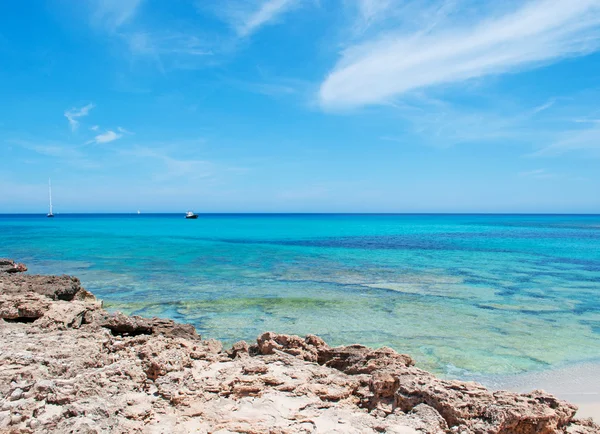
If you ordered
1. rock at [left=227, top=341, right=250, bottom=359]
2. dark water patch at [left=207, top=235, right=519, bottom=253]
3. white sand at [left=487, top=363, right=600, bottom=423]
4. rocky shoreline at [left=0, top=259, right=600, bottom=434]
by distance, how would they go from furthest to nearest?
dark water patch at [left=207, top=235, right=519, bottom=253] → white sand at [left=487, top=363, right=600, bottom=423] → rock at [left=227, top=341, right=250, bottom=359] → rocky shoreline at [left=0, top=259, right=600, bottom=434]

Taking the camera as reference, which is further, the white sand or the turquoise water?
the turquoise water

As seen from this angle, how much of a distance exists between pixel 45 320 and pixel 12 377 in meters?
2.89

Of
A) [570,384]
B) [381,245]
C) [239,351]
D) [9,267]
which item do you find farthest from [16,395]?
[381,245]

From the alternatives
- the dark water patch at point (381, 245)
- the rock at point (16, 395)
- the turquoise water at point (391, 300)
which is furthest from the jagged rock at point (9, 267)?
the dark water patch at point (381, 245)

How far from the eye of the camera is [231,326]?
10.5 m

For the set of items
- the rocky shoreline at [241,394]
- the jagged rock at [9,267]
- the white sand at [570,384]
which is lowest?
the white sand at [570,384]

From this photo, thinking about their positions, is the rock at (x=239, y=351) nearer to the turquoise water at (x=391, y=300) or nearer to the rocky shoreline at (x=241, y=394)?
the rocky shoreline at (x=241, y=394)

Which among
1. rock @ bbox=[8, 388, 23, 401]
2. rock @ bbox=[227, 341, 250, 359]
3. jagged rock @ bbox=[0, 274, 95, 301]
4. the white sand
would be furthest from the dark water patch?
rock @ bbox=[8, 388, 23, 401]

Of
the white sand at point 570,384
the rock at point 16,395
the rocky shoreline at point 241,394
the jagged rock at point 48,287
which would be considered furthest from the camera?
the jagged rock at point 48,287

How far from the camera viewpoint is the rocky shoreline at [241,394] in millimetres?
3807

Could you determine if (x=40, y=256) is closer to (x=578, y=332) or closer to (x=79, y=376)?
(x=79, y=376)

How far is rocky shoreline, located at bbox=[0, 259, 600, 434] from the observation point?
3807 mm

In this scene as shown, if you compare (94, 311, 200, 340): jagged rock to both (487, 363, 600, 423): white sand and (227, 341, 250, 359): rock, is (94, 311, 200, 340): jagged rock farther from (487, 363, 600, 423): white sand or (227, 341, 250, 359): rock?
(487, 363, 600, 423): white sand

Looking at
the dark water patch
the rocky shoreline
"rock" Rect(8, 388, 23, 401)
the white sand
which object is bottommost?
the dark water patch
